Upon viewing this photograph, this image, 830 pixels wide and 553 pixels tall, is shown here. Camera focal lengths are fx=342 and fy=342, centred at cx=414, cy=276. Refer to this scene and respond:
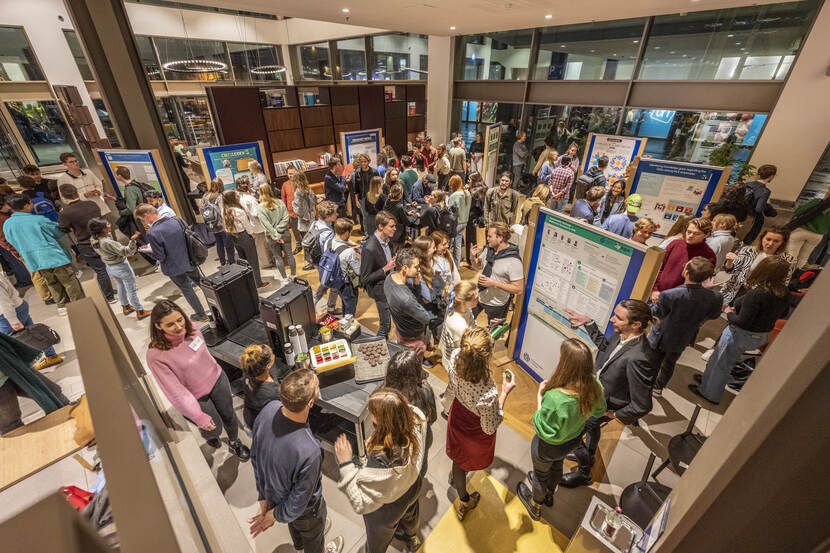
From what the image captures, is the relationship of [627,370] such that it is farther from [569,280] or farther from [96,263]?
[96,263]

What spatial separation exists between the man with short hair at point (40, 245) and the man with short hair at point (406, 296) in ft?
12.0

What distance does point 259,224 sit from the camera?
5.19 meters

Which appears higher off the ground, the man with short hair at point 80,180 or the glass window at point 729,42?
the glass window at point 729,42

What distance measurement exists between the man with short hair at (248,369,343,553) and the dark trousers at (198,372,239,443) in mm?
1011

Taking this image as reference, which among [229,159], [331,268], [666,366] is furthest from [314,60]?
[666,366]

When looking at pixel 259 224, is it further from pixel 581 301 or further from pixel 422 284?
pixel 581 301

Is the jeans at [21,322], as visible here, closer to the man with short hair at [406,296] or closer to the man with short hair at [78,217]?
the man with short hair at [78,217]

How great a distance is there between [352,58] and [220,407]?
14.5m

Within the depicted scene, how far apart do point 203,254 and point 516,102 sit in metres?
8.62

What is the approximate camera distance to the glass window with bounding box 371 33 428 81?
12836 millimetres

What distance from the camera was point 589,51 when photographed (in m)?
7.93

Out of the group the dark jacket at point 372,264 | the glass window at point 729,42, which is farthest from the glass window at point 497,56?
the dark jacket at point 372,264

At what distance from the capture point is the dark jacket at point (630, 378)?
2.33m

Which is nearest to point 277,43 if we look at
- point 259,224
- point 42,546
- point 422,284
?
point 259,224
